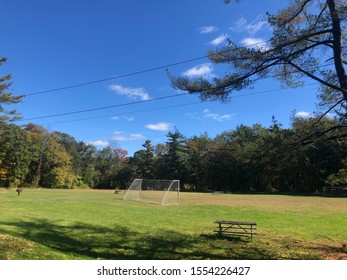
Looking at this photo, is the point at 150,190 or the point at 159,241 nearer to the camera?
the point at 159,241

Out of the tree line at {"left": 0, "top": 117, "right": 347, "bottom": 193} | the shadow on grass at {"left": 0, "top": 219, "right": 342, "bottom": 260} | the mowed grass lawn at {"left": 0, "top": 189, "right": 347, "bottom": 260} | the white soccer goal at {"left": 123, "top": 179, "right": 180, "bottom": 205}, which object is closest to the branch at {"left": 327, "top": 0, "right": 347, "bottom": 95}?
the mowed grass lawn at {"left": 0, "top": 189, "right": 347, "bottom": 260}

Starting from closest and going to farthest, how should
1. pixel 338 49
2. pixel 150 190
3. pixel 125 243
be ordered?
pixel 338 49, pixel 125 243, pixel 150 190

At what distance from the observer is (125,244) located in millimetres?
10555

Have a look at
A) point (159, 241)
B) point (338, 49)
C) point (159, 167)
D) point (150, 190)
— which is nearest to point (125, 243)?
point (159, 241)

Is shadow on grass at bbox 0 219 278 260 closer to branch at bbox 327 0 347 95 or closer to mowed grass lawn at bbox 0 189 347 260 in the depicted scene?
mowed grass lawn at bbox 0 189 347 260

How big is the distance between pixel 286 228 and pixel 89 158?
87.3 m

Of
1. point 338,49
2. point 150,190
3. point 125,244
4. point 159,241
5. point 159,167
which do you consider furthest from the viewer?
point 159,167

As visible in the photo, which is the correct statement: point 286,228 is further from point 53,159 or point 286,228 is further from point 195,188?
point 53,159

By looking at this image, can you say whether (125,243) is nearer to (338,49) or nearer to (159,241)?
(159,241)

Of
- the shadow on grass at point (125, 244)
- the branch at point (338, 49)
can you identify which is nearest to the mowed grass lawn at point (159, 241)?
the shadow on grass at point (125, 244)

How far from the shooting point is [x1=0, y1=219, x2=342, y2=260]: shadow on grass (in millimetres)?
8894

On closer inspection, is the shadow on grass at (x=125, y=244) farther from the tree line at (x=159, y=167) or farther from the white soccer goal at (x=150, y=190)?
the tree line at (x=159, y=167)

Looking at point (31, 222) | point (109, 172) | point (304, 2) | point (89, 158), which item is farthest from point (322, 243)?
point (89, 158)

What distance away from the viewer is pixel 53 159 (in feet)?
246
